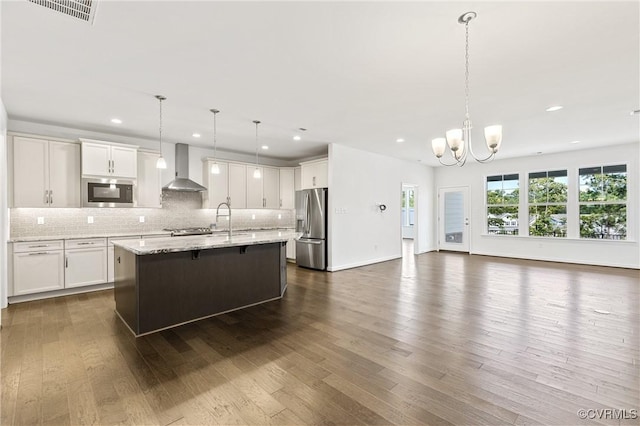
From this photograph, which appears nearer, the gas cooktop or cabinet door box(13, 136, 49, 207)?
cabinet door box(13, 136, 49, 207)

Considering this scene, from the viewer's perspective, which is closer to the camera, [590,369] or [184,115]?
[590,369]

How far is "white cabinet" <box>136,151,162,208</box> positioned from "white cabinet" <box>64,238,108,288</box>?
0.96m

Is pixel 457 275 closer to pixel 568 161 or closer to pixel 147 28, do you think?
pixel 568 161

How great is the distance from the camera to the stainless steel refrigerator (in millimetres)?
6340

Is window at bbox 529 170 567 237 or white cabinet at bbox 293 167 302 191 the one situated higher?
white cabinet at bbox 293 167 302 191

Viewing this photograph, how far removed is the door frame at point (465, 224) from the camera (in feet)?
29.1

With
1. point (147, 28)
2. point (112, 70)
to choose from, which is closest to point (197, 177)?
point (112, 70)

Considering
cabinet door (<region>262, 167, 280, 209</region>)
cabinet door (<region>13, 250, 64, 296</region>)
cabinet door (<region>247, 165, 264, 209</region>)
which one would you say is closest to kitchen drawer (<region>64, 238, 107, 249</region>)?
cabinet door (<region>13, 250, 64, 296</region>)

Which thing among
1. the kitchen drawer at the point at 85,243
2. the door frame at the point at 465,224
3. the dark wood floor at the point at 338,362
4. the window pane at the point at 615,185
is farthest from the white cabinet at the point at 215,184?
the window pane at the point at 615,185

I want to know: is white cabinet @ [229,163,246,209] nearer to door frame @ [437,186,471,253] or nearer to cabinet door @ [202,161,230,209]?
cabinet door @ [202,161,230,209]

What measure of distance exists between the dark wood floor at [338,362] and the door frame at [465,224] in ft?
14.5

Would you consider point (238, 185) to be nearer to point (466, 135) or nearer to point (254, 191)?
point (254, 191)

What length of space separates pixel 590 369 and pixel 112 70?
199 inches

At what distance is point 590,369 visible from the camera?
94.6 inches
